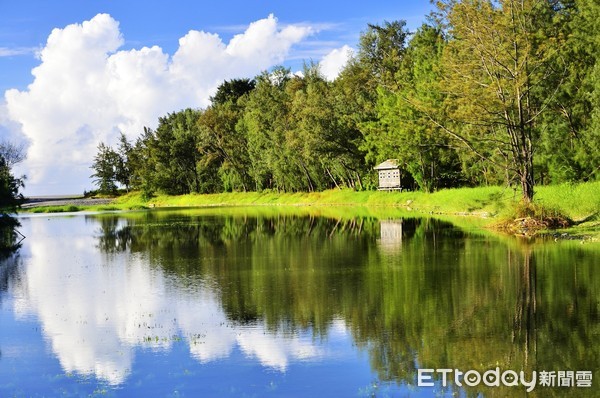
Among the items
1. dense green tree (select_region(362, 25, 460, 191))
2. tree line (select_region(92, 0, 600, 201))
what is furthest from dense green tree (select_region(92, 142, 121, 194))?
dense green tree (select_region(362, 25, 460, 191))

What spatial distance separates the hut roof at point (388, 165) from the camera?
269 feet

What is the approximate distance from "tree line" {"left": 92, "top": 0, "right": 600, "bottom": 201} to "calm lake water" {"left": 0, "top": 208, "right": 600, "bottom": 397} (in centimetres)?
1343

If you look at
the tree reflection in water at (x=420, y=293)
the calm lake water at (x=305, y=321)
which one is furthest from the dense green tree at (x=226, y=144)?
the calm lake water at (x=305, y=321)

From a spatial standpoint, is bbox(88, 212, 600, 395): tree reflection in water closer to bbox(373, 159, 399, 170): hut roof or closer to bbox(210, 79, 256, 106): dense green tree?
bbox(373, 159, 399, 170): hut roof

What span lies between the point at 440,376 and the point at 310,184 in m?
92.0

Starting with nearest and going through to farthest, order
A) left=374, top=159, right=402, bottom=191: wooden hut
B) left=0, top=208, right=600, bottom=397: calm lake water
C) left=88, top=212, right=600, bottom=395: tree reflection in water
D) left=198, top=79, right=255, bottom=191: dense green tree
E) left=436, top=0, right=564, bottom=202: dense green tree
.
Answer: left=0, top=208, right=600, bottom=397: calm lake water → left=88, top=212, right=600, bottom=395: tree reflection in water → left=436, top=0, right=564, bottom=202: dense green tree → left=374, top=159, right=402, bottom=191: wooden hut → left=198, top=79, right=255, bottom=191: dense green tree

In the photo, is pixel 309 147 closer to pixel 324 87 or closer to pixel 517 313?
pixel 324 87

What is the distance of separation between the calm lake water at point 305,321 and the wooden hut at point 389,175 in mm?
45755

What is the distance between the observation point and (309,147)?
92062 millimetres

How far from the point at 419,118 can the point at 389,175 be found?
2230 centimetres

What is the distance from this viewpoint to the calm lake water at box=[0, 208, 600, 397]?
1427 cm

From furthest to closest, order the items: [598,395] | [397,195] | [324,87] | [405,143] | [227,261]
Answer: [324,87] < [397,195] < [405,143] < [227,261] < [598,395]

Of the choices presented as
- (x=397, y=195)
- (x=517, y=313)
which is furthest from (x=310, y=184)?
(x=517, y=313)

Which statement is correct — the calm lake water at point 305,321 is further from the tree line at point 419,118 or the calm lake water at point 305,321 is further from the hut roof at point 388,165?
the hut roof at point 388,165
